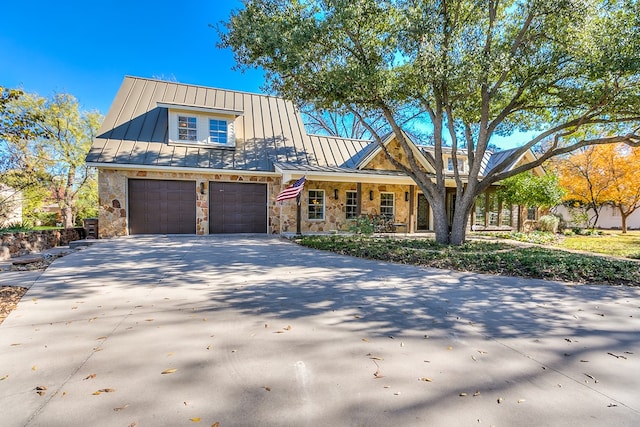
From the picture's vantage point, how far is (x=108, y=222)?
35.4ft

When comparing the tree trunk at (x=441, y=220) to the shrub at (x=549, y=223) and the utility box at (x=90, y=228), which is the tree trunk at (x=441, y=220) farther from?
the utility box at (x=90, y=228)

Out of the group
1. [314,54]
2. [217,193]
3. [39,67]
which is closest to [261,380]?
[314,54]

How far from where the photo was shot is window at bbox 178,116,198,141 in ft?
39.8

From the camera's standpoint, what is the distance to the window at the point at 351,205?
543 inches

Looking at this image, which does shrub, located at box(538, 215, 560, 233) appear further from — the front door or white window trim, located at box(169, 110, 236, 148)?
white window trim, located at box(169, 110, 236, 148)

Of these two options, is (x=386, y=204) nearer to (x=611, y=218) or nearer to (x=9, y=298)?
(x=9, y=298)

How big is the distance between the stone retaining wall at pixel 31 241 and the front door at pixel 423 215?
14.1 meters

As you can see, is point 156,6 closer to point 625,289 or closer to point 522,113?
point 522,113

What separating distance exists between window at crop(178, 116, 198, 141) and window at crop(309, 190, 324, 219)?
5197 millimetres

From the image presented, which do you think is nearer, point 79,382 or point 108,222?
point 79,382

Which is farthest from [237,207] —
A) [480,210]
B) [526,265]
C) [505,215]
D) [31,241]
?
[505,215]

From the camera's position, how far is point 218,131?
1259cm

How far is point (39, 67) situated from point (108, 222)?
A: 30.3 feet

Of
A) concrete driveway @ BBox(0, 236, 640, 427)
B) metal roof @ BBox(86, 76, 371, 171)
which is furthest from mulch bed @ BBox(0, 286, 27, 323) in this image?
metal roof @ BBox(86, 76, 371, 171)
